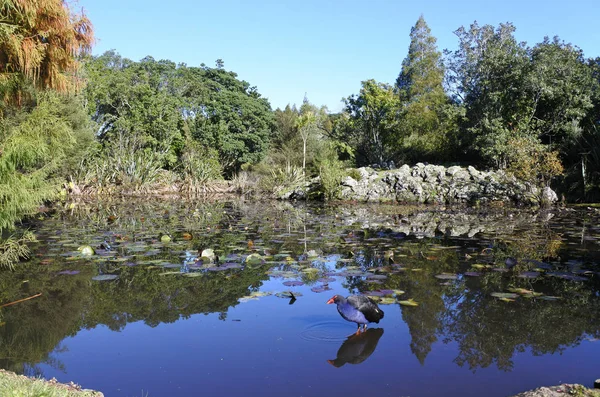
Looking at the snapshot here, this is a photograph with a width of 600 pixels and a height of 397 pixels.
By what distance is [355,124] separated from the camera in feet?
90.7

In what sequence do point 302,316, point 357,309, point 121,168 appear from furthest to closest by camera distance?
point 121,168
point 302,316
point 357,309

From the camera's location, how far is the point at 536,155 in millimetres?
16891

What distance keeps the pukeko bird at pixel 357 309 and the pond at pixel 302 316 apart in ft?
0.52

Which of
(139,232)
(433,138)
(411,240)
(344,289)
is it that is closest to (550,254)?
(411,240)

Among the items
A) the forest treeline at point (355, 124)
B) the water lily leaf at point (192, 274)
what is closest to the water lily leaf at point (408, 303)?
the water lily leaf at point (192, 274)

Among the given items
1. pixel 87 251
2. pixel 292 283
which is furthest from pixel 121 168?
pixel 292 283

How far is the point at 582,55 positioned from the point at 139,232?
22535 mm

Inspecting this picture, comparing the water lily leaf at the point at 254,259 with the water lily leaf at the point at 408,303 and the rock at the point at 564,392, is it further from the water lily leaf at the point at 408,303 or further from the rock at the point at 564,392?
the rock at the point at 564,392

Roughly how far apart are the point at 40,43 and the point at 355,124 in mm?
23353

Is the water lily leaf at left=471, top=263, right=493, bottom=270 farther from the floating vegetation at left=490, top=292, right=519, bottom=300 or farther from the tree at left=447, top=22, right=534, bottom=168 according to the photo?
the tree at left=447, top=22, right=534, bottom=168

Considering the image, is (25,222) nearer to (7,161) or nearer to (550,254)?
(7,161)

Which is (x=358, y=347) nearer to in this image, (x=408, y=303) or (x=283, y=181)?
(x=408, y=303)

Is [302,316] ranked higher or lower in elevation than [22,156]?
lower

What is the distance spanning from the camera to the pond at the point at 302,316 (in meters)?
3.28
